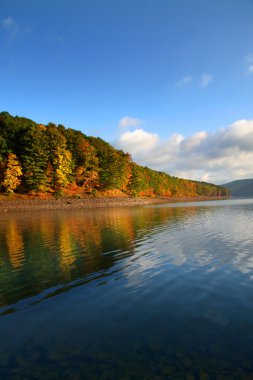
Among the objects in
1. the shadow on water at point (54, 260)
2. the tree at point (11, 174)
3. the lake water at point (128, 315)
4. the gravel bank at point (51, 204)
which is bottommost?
the lake water at point (128, 315)

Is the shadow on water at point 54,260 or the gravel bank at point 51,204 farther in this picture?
the gravel bank at point 51,204

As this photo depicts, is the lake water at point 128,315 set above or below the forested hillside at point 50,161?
below

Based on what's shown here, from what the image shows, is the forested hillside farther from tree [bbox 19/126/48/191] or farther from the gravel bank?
the gravel bank

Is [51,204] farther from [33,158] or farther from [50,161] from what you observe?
[50,161]

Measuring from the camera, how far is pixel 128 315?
301 inches

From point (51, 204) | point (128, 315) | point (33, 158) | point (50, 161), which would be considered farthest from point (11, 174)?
point (128, 315)

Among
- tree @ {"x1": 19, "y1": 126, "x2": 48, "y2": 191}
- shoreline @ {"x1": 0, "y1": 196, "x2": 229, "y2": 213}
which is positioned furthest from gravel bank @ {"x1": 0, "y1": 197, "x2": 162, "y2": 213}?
tree @ {"x1": 19, "y1": 126, "x2": 48, "y2": 191}

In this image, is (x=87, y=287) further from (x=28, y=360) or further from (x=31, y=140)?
(x=31, y=140)

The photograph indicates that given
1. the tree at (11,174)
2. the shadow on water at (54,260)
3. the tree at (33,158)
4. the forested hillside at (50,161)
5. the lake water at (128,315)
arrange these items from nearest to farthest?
1. the lake water at (128,315)
2. the shadow on water at (54,260)
3. the tree at (11,174)
4. the forested hillside at (50,161)
5. the tree at (33,158)

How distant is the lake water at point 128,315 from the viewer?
5.29 meters

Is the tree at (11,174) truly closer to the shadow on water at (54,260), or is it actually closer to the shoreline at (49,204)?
the shoreline at (49,204)

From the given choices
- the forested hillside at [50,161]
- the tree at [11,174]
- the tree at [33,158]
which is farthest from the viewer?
the tree at [33,158]

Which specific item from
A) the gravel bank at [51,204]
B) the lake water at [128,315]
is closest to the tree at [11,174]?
the gravel bank at [51,204]

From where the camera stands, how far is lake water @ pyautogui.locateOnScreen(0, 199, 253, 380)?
17.4 feet
